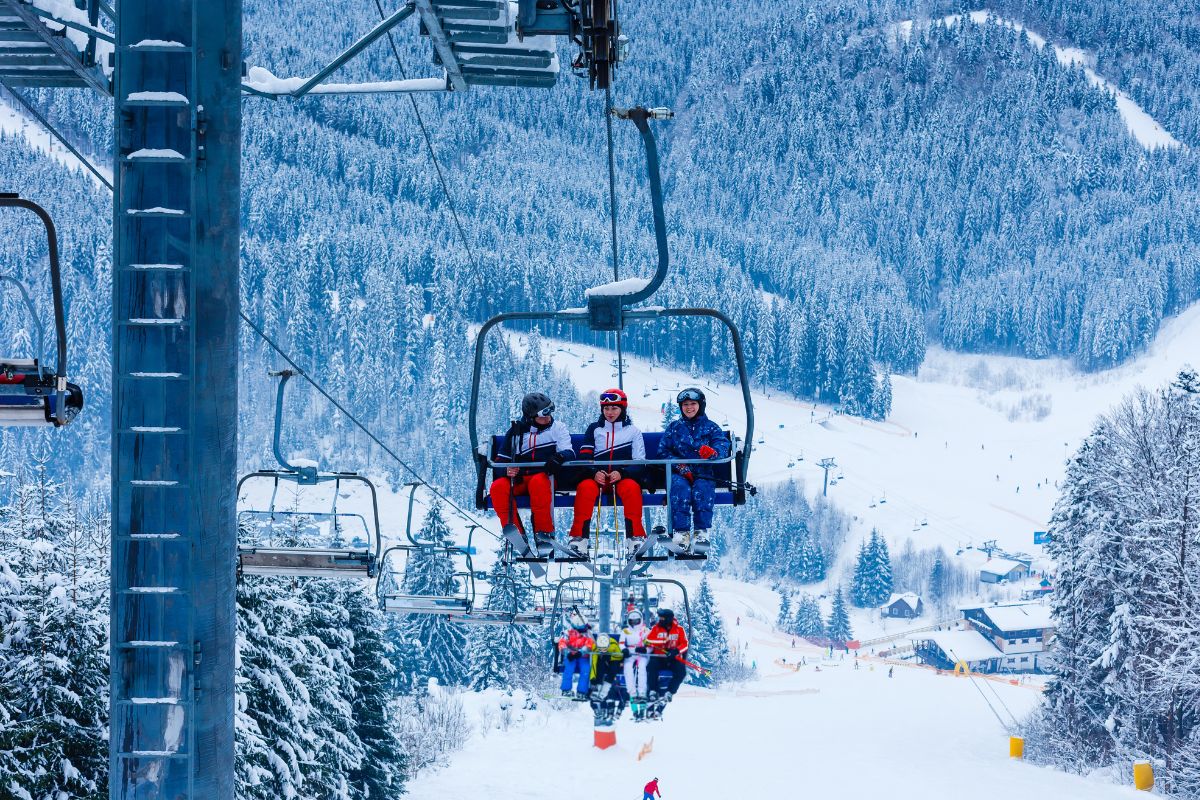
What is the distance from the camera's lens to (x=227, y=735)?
15.6ft

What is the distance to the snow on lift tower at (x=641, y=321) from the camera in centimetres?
702

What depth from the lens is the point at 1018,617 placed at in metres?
102

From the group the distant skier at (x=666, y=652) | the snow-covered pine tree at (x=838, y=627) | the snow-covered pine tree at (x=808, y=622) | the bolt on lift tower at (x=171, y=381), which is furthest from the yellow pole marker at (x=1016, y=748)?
the snow-covered pine tree at (x=808, y=622)

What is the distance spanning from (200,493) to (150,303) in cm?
67

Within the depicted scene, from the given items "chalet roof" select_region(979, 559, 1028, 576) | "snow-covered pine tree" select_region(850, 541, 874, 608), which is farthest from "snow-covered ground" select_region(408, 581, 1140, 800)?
"chalet roof" select_region(979, 559, 1028, 576)

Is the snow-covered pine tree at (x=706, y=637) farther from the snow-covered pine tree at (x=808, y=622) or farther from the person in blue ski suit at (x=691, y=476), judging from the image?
the person in blue ski suit at (x=691, y=476)

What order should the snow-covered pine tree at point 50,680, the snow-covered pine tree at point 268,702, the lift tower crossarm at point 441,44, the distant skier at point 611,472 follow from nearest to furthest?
the lift tower crossarm at point 441,44 < the distant skier at point 611,472 < the snow-covered pine tree at point 50,680 < the snow-covered pine tree at point 268,702

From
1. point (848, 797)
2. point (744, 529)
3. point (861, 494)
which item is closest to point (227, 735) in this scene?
point (848, 797)

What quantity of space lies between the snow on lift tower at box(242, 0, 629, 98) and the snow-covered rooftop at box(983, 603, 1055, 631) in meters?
95.8

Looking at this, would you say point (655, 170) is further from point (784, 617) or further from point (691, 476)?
point (784, 617)

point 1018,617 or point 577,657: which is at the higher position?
point 577,657

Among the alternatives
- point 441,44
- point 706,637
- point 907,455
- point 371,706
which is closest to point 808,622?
point 706,637

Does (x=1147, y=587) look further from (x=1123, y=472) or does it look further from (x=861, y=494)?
(x=861, y=494)

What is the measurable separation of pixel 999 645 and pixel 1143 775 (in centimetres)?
7396
